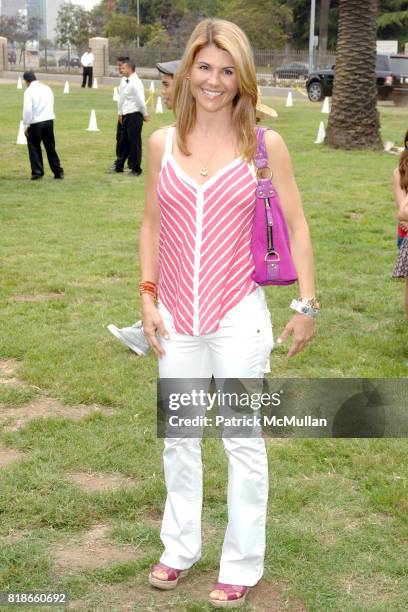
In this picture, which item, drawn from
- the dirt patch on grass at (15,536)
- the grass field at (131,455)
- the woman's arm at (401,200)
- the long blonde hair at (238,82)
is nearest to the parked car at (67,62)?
the grass field at (131,455)

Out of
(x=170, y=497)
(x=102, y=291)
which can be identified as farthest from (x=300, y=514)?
(x=102, y=291)

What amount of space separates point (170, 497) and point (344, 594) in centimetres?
86

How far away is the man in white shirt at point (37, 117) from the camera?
53.2 feet

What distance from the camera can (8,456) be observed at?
5.42 meters

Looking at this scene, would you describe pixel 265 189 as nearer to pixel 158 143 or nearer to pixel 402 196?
pixel 158 143

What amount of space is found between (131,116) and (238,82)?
44.6 ft

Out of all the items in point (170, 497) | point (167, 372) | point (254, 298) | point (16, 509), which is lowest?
point (16, 509)

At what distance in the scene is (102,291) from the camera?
30.4 ft

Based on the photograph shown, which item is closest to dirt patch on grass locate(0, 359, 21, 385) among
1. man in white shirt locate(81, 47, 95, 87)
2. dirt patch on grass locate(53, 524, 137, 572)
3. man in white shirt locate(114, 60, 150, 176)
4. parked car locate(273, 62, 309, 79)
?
dirt patch on grass locate(53, 524, 137, 572)

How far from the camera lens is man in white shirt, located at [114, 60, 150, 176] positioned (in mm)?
16375

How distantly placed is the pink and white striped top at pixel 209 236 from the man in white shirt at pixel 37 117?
43.0 feet

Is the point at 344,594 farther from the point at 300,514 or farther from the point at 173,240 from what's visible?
the point at 173,240

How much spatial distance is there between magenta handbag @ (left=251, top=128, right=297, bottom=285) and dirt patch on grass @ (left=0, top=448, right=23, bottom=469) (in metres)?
2.35

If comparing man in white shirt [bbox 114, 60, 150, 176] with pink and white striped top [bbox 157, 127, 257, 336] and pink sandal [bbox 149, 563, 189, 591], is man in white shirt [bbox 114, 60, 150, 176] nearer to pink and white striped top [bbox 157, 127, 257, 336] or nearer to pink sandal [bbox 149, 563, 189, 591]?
pink and white striped top [bbox 157, 127, 257, 336]
